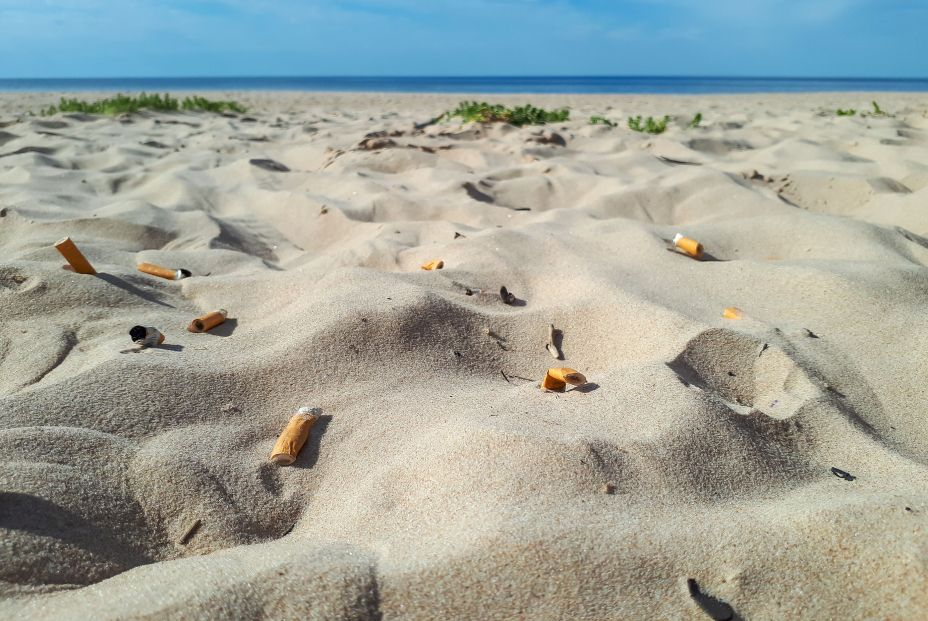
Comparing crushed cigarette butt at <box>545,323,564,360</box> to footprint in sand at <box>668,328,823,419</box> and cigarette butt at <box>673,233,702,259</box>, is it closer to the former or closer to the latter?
footprint in sand at <box>668,328,823,419</box>

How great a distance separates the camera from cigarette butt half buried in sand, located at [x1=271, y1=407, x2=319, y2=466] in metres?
1.26

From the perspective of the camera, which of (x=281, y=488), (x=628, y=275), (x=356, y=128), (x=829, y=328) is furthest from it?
(x=356, y=128)

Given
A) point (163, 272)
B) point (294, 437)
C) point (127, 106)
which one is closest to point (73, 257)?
point (163, 272)

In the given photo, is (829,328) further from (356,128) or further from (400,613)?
(356,128)

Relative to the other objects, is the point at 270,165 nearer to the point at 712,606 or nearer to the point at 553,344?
the point at 553,344

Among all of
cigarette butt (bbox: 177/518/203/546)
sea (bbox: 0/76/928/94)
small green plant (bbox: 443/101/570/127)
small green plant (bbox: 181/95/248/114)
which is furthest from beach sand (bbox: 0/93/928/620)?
sea (bbox: 0/76/928/94)

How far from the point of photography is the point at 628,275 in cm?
208

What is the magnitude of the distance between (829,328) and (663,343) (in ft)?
1.69

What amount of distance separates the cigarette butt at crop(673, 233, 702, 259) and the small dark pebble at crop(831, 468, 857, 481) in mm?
1158

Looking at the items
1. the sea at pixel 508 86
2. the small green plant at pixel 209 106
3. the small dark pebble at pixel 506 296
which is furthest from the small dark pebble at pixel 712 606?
the sea at pixel 508 86

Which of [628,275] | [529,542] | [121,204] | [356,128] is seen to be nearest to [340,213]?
[121,204]

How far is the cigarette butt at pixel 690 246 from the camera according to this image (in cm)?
227

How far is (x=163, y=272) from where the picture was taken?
2141mm

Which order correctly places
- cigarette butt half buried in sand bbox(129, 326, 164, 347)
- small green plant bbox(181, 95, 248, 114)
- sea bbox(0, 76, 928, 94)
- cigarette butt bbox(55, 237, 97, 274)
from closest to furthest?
cigarette butt half buried in sand bbox(129, 326, 164, 347)
cigarette butt bbox(55, 237, 97, 274)
small green plant bbox(181, 95, 248, 114)
sea bbox(0, 76, 928, 94)
